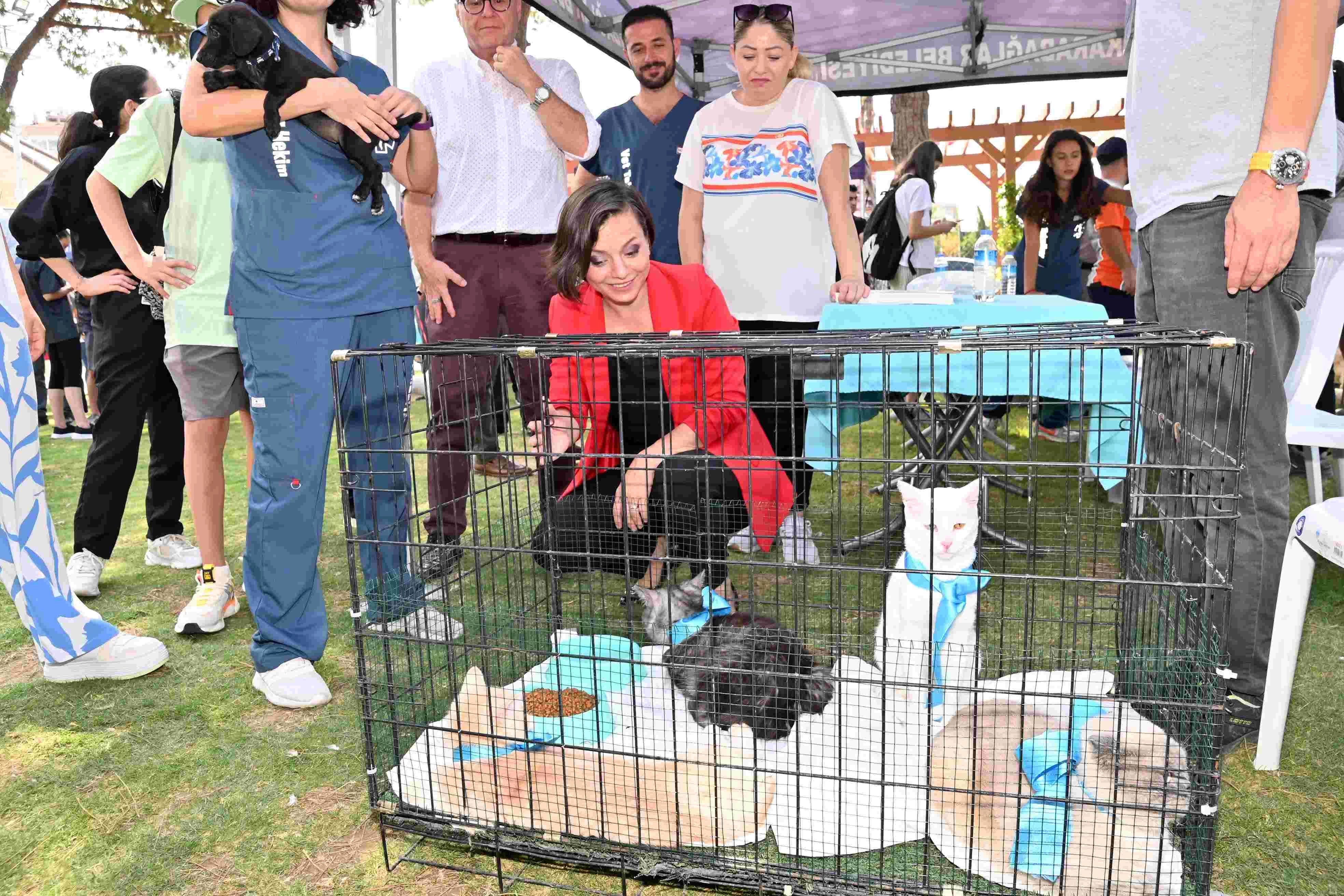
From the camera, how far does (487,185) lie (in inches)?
123

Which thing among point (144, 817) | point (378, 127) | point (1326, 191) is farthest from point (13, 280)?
point (1326, 191)

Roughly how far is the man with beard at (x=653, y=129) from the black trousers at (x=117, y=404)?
1768 millimetres

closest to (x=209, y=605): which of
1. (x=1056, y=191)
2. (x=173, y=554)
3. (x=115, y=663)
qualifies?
(x=115, y=663)

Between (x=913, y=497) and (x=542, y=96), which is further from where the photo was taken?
(x=542, y=96)

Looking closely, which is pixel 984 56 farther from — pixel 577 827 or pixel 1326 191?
pixel 577 827

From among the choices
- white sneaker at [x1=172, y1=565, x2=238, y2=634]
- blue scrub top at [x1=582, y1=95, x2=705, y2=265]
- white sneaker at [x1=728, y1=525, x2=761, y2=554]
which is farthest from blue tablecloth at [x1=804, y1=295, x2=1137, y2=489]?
white sneaker at [x1=172, y1=565, x2=238, y2=634]

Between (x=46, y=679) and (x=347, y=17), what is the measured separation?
199cm

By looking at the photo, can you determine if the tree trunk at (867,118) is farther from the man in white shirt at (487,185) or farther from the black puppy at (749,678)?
the black puppy at (749,678)

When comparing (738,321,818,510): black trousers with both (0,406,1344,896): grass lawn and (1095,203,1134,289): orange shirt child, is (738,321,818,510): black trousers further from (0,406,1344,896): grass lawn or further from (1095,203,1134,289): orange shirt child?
(1095,203,1134,289): orange shirt child

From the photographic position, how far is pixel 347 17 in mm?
2289

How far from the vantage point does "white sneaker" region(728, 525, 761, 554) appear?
2.39m

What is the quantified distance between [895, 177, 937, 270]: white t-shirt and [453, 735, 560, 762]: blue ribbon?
4875 mm

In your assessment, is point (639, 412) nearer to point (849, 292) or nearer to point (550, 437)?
point (550, 437)

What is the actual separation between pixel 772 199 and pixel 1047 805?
2188 mm
